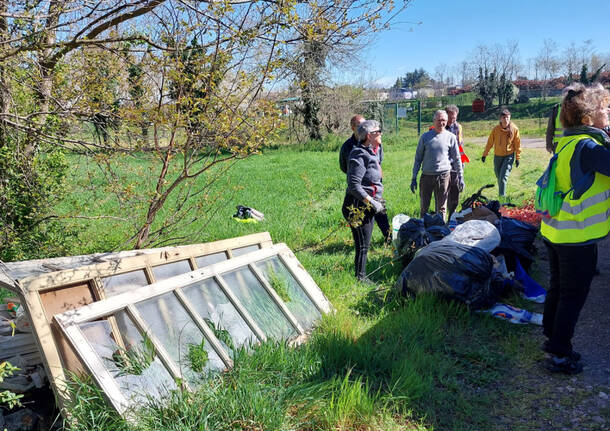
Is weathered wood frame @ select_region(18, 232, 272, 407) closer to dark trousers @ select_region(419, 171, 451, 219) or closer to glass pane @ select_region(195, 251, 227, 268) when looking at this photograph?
glass pane @ select_region(195, 251, 227, 268)

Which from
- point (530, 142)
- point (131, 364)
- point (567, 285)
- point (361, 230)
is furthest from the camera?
point (530, 142)

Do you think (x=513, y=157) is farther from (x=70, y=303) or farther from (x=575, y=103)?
(x=70, y=303)

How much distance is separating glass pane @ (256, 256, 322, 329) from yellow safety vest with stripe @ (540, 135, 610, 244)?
6.33ft

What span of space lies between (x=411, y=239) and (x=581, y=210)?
2.52 metres

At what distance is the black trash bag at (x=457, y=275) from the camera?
13.4 ft

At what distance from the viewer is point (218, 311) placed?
341cm

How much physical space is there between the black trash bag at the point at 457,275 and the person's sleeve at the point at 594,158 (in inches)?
54.8

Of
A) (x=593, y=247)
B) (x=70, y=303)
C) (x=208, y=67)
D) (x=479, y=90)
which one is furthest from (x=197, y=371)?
(x=479, y=90)

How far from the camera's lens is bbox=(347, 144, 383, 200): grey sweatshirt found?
492 cm

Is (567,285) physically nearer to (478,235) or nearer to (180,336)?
(478,235)

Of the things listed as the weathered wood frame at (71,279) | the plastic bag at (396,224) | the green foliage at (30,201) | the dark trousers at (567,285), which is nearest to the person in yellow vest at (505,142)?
the plastic bag at (396,224)

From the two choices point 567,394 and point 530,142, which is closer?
point 567,394

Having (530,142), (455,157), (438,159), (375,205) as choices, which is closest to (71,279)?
(375,205)

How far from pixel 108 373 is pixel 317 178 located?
36.1 feet
